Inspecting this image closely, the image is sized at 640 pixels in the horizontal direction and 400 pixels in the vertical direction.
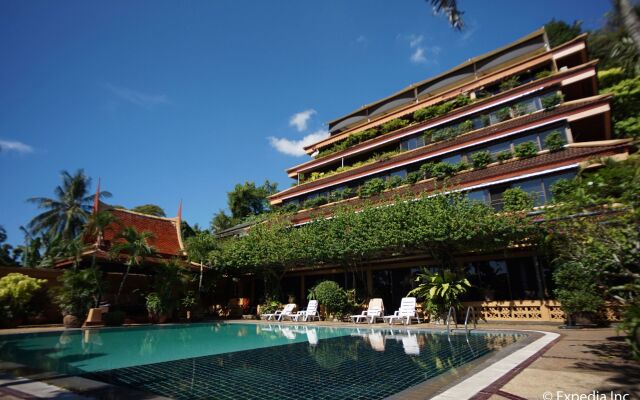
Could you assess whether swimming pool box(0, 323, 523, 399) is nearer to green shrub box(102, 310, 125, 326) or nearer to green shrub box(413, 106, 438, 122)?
green shrub box(102, 310, 125, 326)

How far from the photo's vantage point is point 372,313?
16547 mm

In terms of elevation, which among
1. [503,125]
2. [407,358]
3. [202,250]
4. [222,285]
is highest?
[503,125]

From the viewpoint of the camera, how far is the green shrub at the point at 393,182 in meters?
25.3

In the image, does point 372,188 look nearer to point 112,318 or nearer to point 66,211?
point 112,318

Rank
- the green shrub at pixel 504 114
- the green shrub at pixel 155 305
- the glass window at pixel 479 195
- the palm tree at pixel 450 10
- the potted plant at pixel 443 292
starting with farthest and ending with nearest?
1. the green shrub at pixel 504 114
2. the glass window at pixel 479 195
3. the green shrub at pixel 155 305
4. the potted plant at pixel 443 292
5. the palm tree at pixel 450 10

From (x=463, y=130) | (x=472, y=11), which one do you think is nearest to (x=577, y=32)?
(x=463, y=130)

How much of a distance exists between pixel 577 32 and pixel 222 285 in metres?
45.8

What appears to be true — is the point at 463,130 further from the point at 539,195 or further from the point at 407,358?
the point at 407,358

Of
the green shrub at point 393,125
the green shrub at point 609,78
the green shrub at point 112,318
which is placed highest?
the green shrub at point 609,78

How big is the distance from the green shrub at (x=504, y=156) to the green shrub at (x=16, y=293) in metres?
25.2

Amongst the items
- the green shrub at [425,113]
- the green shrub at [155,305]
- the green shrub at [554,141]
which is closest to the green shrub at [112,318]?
the green shrub at [155,305]

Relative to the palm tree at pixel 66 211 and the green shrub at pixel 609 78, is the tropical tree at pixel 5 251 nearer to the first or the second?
the palm tree at pixel 66 211

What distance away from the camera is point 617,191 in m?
5.68

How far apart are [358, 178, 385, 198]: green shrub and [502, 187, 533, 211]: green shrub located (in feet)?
31.6
